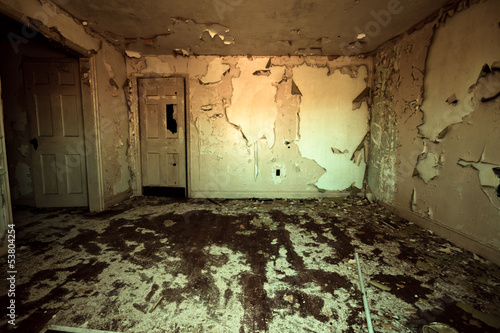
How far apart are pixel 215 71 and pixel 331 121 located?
2.32 m

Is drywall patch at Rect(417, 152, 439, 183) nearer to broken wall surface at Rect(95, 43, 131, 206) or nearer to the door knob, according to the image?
broken wall surface at Rect(95, 43, 131, 206)

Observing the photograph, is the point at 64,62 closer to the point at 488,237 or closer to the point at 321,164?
the point at 321,164

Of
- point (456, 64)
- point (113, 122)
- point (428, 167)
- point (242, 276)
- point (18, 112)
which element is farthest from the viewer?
point (113, 122)

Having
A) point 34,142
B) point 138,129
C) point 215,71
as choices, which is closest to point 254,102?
point 215,71

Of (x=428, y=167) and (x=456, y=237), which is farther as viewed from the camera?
(x=428, y=167)

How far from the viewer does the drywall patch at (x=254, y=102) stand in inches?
153

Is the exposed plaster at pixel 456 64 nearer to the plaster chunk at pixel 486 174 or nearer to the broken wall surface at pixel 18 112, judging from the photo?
the plaster chunk at pixel 486 174

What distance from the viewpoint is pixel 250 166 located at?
13.3 feet

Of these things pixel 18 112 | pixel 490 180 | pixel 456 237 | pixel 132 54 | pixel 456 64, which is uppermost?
pixel 132 54

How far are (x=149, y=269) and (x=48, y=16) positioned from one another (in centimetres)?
297

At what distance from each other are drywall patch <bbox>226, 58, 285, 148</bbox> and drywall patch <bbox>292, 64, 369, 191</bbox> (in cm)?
50

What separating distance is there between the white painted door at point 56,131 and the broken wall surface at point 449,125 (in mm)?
4780

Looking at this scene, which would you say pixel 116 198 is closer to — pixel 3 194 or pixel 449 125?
pixel 3 194

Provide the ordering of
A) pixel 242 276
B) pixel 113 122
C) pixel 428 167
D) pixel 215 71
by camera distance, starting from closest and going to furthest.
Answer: pixel 242 276
pixel 428 167
pixel 113 122
pixel 215 71
